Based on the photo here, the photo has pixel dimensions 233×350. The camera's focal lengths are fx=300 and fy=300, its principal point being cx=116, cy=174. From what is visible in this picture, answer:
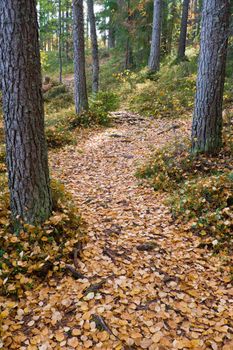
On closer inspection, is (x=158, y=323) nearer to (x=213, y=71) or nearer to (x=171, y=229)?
(x=171, y=229)

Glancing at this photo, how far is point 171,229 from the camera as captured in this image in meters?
4.91

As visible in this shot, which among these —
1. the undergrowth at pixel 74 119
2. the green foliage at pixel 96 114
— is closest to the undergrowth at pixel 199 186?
the undergrowth at pixel 74 119

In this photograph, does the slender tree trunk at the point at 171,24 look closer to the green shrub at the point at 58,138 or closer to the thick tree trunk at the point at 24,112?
the green shrub at the point at 58,138

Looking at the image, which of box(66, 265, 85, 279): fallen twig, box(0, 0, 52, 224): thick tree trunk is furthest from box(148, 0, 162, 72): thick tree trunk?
box(66, 265, 85, 279): fallen twig

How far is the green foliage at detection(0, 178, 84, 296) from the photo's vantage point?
3514 millimetres

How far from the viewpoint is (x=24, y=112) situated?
360 cm

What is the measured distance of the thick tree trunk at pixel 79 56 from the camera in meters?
10.5

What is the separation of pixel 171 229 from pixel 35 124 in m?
2.71

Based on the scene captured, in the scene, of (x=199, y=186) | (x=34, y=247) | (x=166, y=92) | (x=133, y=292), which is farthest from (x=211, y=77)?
(x=166, y=92)

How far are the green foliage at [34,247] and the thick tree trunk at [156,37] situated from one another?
14899mm

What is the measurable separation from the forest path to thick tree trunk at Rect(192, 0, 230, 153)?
173 cm

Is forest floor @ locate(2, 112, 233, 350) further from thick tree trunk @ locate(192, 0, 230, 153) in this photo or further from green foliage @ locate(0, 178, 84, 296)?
thick tree trunk @ locate(192, 0, 230, 153)

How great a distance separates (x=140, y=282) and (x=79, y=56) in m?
9.46

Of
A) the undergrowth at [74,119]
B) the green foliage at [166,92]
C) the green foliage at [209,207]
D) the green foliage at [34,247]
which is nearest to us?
the green foliage at [34,247]
